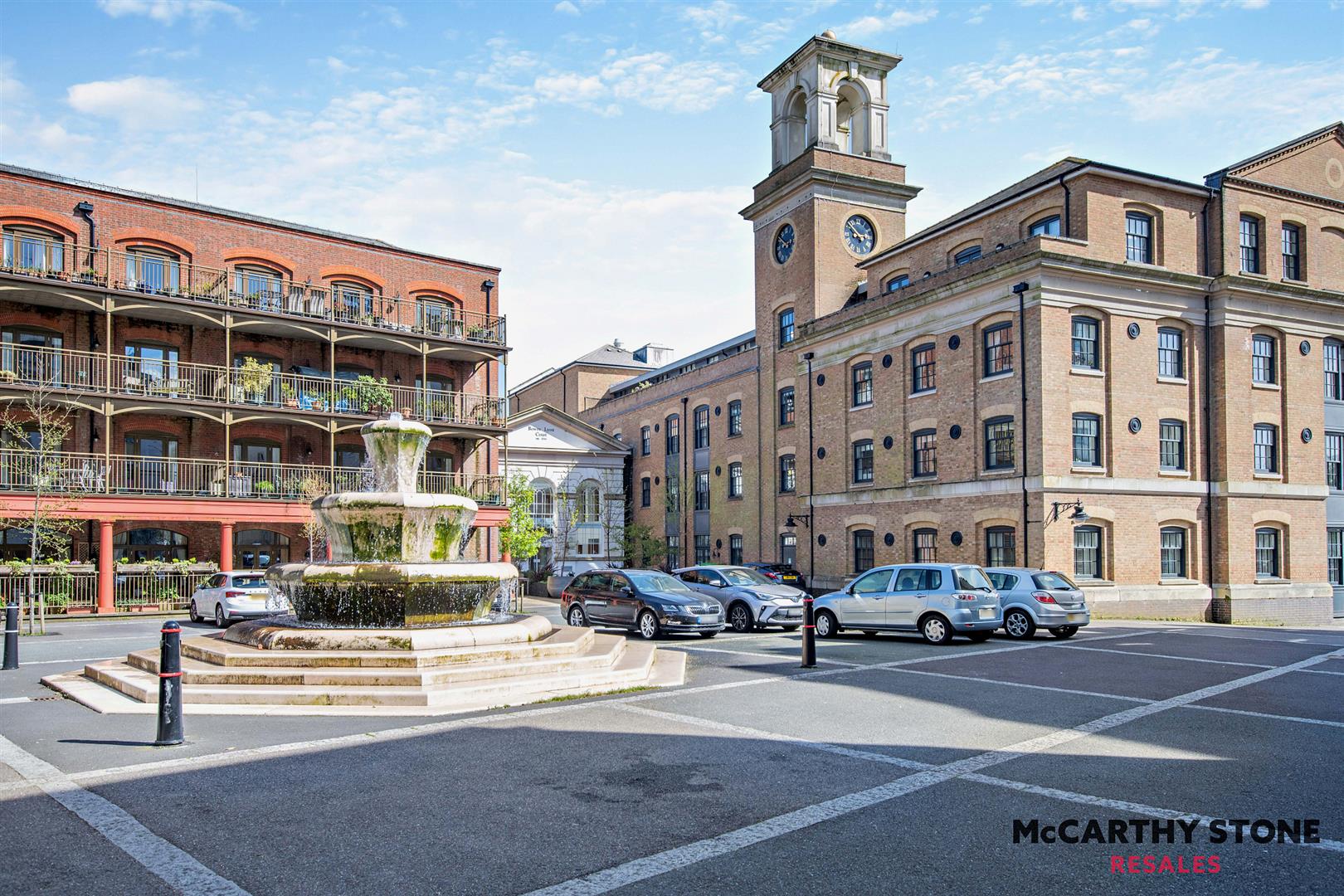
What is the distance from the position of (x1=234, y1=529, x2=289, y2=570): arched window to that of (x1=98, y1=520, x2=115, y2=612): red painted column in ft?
16.7

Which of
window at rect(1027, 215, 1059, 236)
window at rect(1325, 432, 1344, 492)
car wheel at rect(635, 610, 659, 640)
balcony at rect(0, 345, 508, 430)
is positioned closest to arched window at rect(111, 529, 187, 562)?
balcony at rect(0, 345, 508, 430)

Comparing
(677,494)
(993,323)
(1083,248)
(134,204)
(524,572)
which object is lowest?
(524,572)

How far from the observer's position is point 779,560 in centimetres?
3928

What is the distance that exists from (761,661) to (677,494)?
1309 inches

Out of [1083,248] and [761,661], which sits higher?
[1083,248]

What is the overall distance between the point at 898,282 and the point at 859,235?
4051mm

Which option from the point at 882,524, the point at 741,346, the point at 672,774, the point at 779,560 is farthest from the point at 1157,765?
the point at 741,346

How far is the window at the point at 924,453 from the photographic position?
102 feet

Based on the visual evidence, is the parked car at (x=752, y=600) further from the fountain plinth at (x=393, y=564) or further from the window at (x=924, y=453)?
the window at (x=924, y=453)

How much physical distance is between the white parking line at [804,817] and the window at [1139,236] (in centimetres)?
2171

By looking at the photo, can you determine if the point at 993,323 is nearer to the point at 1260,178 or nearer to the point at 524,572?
the point at 1260,178

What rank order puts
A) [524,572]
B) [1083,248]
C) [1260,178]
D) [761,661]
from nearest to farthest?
1. [761,661]
2. [1083,248]
3. [1260,178]
4. [524,572]

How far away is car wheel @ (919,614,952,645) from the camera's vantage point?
18.4 meters

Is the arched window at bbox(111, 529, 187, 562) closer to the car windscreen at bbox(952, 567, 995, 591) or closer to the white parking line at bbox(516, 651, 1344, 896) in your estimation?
the car windscreen at bbox(952, 567, 995, 591)
